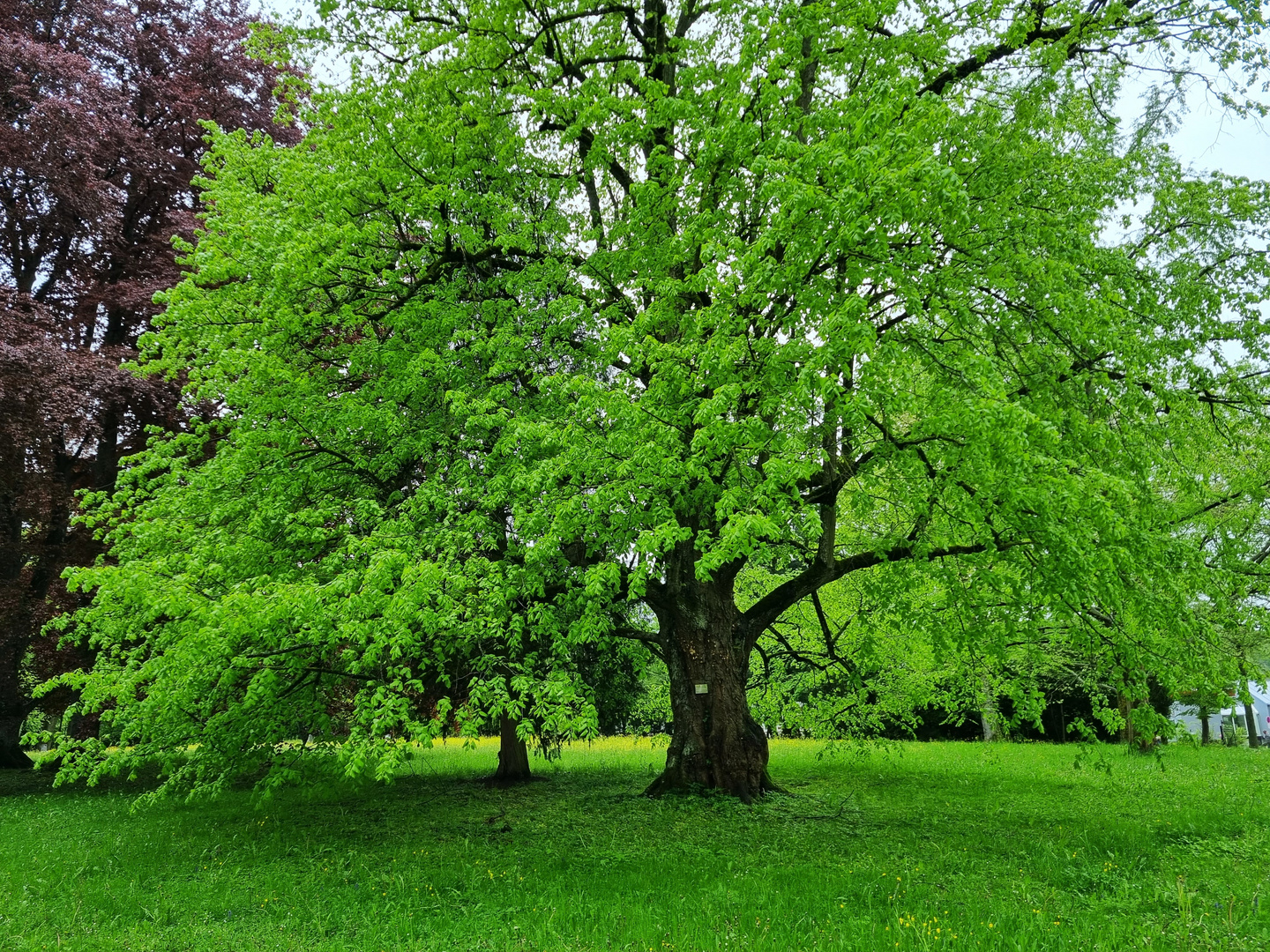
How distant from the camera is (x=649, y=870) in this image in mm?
7414

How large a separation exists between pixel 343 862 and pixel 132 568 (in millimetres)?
3758

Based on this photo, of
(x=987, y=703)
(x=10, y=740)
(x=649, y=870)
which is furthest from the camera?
(x=10, y=740)

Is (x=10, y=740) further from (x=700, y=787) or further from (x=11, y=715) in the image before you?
(x=700, y=787)

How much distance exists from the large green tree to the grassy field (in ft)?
4.81

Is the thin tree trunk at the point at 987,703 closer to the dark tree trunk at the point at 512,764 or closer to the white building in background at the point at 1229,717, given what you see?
the dark tree trunk at the point at 512,764

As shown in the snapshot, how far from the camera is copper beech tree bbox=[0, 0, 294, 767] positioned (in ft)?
47.0

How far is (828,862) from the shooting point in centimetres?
770

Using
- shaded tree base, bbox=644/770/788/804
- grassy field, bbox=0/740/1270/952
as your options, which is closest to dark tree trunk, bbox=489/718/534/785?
grassy field, bbox=0/740/1270/952

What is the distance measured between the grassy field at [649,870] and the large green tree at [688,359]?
147 centimetres

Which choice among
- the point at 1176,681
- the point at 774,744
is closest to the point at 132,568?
the point at 1176,681

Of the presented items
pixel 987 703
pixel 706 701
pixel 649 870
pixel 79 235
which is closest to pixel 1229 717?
pixel 987 703

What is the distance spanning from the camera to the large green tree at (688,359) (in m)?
7.44

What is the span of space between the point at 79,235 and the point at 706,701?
1657cm

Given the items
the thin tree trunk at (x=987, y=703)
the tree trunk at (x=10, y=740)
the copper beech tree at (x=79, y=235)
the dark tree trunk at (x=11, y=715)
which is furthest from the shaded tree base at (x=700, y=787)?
the tree trunk at (x=10, y=740)
